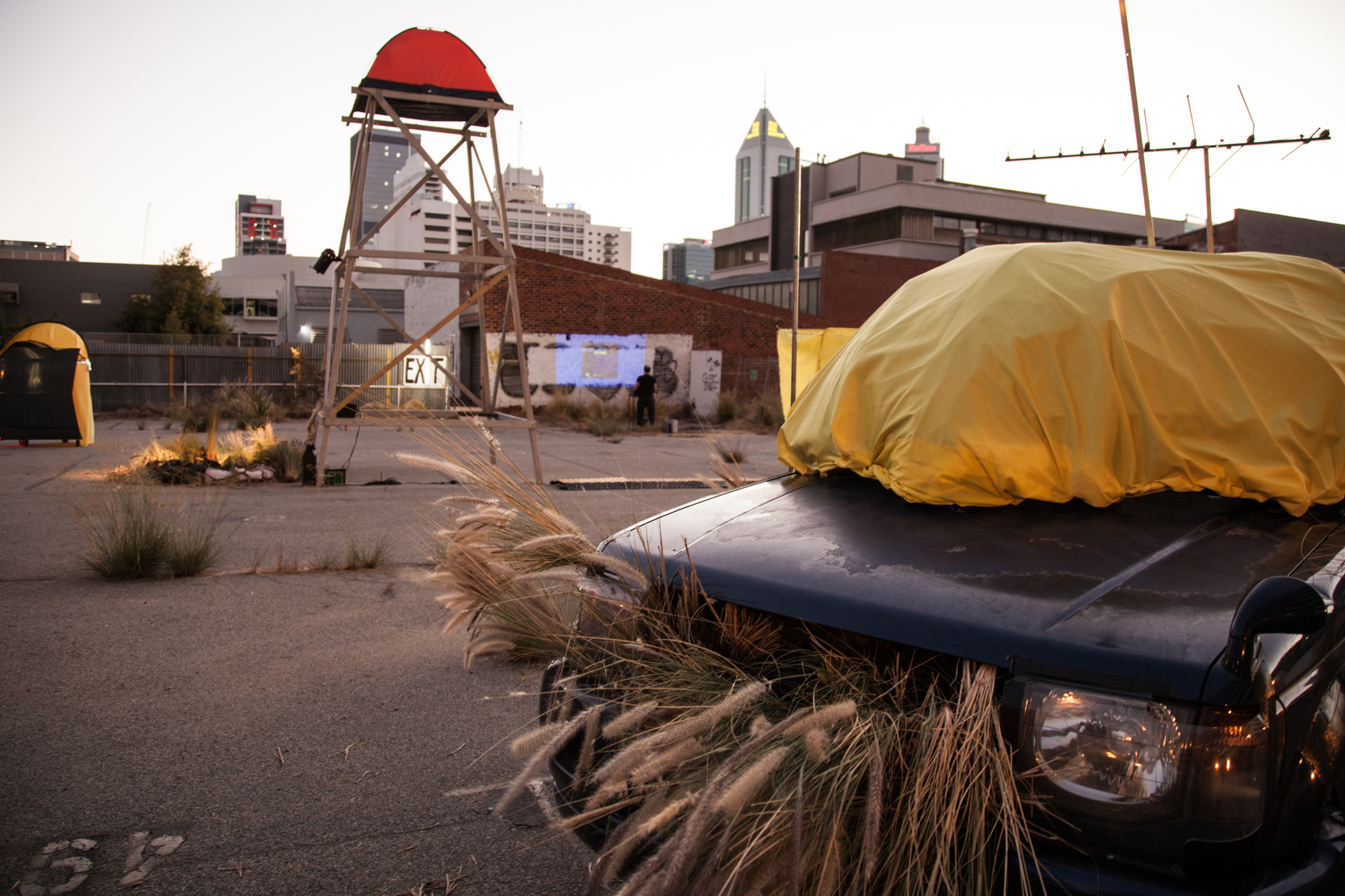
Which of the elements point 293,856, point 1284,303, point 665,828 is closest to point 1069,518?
point 1284,303

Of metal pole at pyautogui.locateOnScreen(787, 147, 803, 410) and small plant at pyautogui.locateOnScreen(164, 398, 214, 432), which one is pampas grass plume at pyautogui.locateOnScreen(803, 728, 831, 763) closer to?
metal pole at pyautogui.locateOnScreen(787, 147, 803, 410)

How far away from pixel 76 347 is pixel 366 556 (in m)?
12.2

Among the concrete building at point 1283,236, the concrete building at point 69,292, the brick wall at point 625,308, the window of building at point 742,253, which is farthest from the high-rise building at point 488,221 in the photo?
the concrete building at point 1283,236

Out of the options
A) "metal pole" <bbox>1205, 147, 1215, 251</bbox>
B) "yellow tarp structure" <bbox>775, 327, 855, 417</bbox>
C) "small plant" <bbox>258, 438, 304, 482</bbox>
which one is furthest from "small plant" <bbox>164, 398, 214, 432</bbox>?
"metal pole" <bbox>1205, 147, 1215, 251</bbox>

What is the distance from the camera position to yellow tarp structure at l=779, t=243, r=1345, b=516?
2262mm

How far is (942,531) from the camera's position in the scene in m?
2.24

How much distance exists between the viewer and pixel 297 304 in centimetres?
7869

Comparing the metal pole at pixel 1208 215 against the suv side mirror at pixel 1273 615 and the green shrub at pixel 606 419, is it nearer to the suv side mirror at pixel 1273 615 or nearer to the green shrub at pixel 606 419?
the suv side mirror at pixel 1273 615

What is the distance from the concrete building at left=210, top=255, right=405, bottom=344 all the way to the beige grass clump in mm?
58267

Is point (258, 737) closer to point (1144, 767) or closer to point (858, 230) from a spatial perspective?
point (1144, 767)

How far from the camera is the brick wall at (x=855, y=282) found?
4319 cm

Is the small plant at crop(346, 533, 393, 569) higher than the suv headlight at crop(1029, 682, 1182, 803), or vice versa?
the suv headlight at crop(1029, 682, 1182, 803)

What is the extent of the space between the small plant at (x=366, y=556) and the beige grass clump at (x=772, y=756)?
4.32 metres

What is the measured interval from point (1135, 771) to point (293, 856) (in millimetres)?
2303
